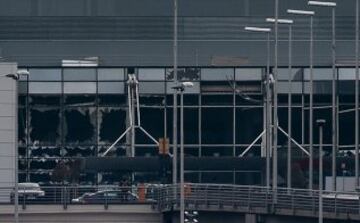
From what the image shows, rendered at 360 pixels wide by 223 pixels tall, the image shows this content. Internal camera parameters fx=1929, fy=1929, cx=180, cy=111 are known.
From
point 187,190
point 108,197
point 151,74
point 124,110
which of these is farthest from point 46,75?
point 187,190

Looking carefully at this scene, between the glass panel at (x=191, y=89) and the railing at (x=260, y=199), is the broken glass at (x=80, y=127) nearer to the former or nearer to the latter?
the glass panel at (x=191, y=89)

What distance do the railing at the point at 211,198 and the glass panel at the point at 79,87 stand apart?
20314 millimetres

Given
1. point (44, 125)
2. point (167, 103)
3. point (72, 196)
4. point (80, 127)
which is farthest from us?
point (167, 103)

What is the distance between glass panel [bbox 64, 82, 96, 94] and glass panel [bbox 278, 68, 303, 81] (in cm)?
1030

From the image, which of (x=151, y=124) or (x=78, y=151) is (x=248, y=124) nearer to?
(x=151, y=124)

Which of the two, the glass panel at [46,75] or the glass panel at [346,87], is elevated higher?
the glass panel at [46,75]

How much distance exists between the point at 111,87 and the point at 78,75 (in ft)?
6.40

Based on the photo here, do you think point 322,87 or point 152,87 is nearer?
point 322,87

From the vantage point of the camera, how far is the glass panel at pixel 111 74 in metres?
106

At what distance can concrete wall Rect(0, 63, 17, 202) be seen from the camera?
96.2m

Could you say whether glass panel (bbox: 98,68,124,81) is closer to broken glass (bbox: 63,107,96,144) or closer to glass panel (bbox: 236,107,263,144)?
broken glass (bbox: 63,107,96,144)

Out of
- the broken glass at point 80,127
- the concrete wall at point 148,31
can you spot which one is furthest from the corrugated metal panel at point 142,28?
the broken glass at point 80,127

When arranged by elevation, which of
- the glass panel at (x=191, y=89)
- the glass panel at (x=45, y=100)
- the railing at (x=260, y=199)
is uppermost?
the glass panel at (x=191, y=89)

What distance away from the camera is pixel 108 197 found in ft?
266
